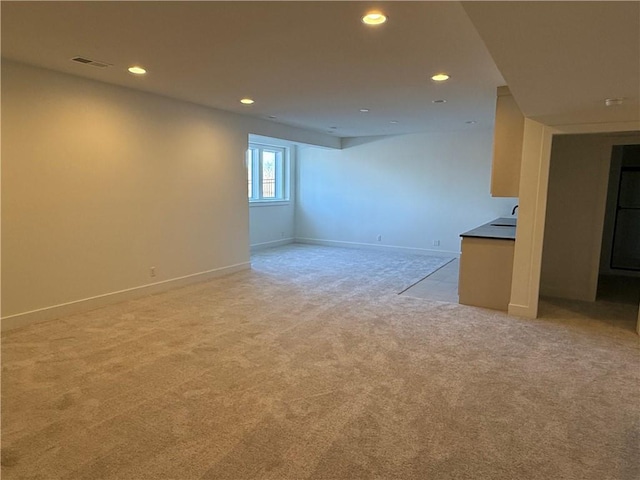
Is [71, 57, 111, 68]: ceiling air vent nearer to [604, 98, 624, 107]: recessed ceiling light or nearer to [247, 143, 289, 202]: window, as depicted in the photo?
[604, 98, 624, 107]: recessed ceiling light

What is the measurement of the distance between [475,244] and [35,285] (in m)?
4.60

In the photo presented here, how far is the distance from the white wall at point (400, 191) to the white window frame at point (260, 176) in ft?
1.21

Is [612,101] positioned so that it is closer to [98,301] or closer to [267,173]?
[98,301]

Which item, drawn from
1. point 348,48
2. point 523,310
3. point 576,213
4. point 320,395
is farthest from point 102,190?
point 576,213

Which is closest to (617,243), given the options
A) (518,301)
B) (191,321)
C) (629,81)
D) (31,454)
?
(518,301)

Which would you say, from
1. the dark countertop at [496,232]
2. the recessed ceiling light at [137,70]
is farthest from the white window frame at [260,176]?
the dark countertop at [496,232]

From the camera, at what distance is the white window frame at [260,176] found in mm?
8531

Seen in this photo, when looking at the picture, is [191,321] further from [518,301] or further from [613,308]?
[613,308]

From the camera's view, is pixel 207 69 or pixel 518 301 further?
pixel 518 301

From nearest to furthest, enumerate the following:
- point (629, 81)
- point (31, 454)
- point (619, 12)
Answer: point (619, 12) → point (31, 454) → point (629, 81)

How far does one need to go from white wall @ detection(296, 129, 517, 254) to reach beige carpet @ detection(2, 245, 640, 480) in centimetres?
367

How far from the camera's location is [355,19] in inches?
98.7

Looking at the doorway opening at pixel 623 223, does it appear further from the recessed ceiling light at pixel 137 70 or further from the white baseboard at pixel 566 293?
the recessed ceiling light at pixel 137 70

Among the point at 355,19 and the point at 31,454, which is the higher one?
the point at 355,19
